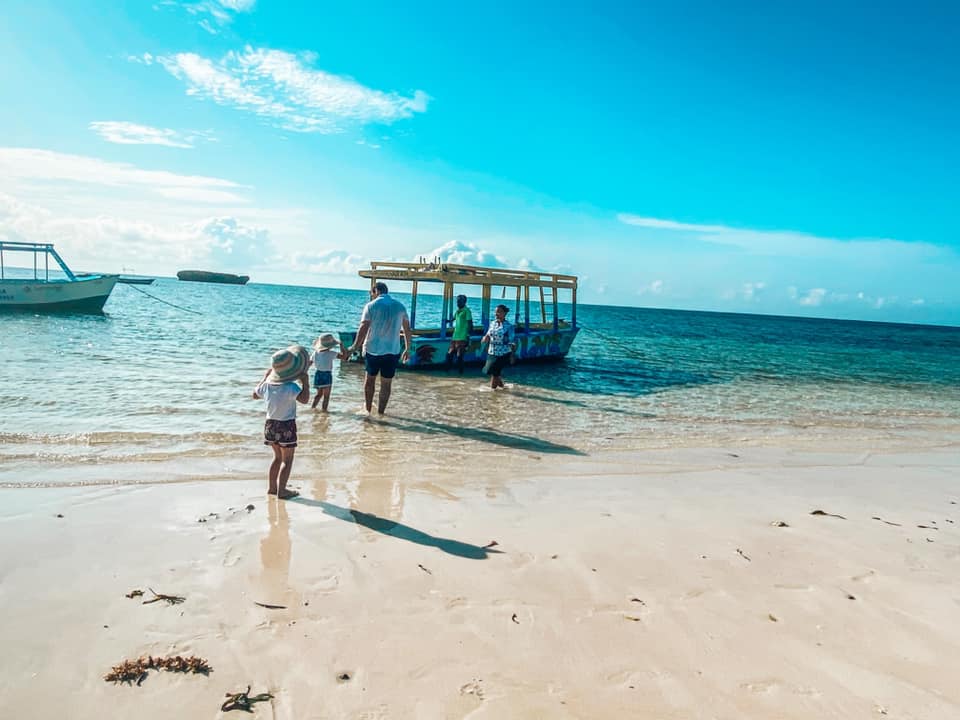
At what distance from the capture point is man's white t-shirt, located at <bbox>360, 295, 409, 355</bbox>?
932 centimetres

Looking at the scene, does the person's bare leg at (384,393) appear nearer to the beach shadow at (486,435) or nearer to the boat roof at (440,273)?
the beach shadow at (486,435)

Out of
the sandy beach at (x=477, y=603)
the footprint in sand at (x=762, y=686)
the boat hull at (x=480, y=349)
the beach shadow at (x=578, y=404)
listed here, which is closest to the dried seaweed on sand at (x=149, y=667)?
the sandy beach at (x=477, y=603)

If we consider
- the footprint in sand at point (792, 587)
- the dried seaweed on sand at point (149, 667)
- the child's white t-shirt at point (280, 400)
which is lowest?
the dried seaweed on sand at point (149, 667)

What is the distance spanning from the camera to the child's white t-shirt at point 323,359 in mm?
9508

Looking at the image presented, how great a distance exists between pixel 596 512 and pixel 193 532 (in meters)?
3.52

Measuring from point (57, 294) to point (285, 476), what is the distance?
3230 cm

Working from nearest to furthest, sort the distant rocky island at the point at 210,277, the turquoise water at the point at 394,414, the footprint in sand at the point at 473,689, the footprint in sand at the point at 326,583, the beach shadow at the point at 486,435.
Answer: the footprint in sand at the point at 473,689 → the footprint in sand at the point at 326,583 → the turquoise water at the point at 394,414 → the beach shadow at the point at 486,435 → the distant rocky island at the point at 210,277

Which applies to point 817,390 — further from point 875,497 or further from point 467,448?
point 467,448

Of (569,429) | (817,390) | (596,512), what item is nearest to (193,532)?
(596,512)

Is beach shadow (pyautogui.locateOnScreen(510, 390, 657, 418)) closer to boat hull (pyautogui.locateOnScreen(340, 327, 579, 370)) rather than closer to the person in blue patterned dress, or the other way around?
the person in blue patterned dress

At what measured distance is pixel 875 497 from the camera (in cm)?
647

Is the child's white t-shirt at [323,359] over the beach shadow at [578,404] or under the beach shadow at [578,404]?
over

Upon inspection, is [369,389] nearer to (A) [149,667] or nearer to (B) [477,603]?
(B) [477,603]

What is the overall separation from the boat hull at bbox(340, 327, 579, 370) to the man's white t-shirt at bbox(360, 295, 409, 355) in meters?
6.36
